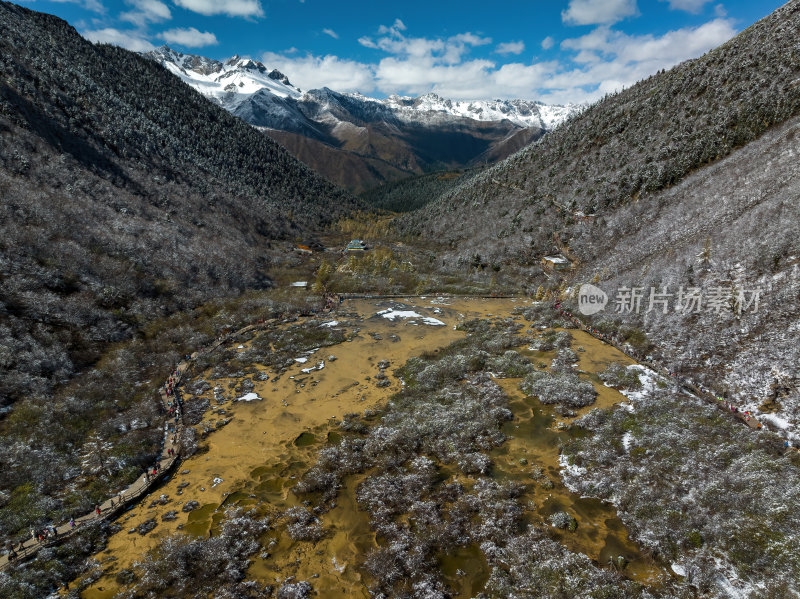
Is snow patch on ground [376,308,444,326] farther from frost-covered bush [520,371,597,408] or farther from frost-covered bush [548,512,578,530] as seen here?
frost-covered bush [548,512,578,530]

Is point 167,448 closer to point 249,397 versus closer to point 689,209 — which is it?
point 249,397

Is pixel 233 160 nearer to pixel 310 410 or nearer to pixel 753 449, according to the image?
pixel 310 410

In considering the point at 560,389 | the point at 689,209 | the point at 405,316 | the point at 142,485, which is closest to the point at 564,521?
the point at 560,389

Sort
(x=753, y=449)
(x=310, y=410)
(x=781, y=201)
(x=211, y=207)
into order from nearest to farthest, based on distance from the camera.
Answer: (x=753, y=449)
(x=310, y=410)
(x=781, y=201)
(x=211, y=207)

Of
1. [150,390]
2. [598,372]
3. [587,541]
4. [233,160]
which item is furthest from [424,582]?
[233,160]

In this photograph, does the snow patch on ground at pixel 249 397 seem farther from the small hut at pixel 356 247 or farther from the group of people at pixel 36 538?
the small hut at pixel 356 247

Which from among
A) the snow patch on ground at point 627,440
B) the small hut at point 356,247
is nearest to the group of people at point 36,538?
the snow patch on ground at point 627,440
